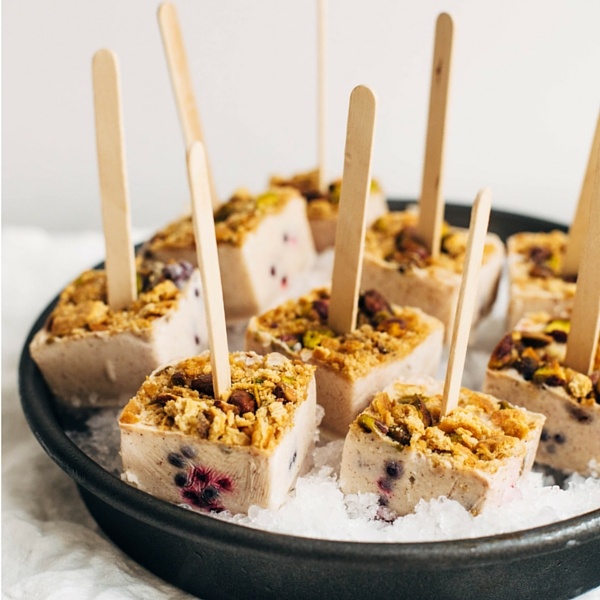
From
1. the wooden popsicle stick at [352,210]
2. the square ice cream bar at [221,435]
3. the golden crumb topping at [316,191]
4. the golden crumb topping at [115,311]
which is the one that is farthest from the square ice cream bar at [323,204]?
the square ice cream bar at [221,435]

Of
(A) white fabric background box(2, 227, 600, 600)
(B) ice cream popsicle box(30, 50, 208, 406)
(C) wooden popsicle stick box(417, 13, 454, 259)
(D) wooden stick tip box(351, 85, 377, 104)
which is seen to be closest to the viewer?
(D) wooden stick tip box(351, 85, 377, 104)

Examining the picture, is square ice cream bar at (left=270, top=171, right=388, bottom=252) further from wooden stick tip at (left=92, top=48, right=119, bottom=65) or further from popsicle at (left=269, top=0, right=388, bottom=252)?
wooden stick tip at (left=92, top=48, right=119, bottom=65)

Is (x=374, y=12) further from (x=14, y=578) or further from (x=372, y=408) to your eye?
(x=14, y=578)

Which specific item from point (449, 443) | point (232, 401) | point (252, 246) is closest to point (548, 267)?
point (252, 246)

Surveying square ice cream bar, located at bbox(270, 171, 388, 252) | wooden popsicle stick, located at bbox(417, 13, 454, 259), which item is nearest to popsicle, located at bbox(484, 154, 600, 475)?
wooden popsicle stick, located at bbox(417, 13, 454, 259)

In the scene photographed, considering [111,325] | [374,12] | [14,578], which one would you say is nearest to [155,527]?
[14,578]

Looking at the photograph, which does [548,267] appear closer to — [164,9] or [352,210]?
[352,210]
